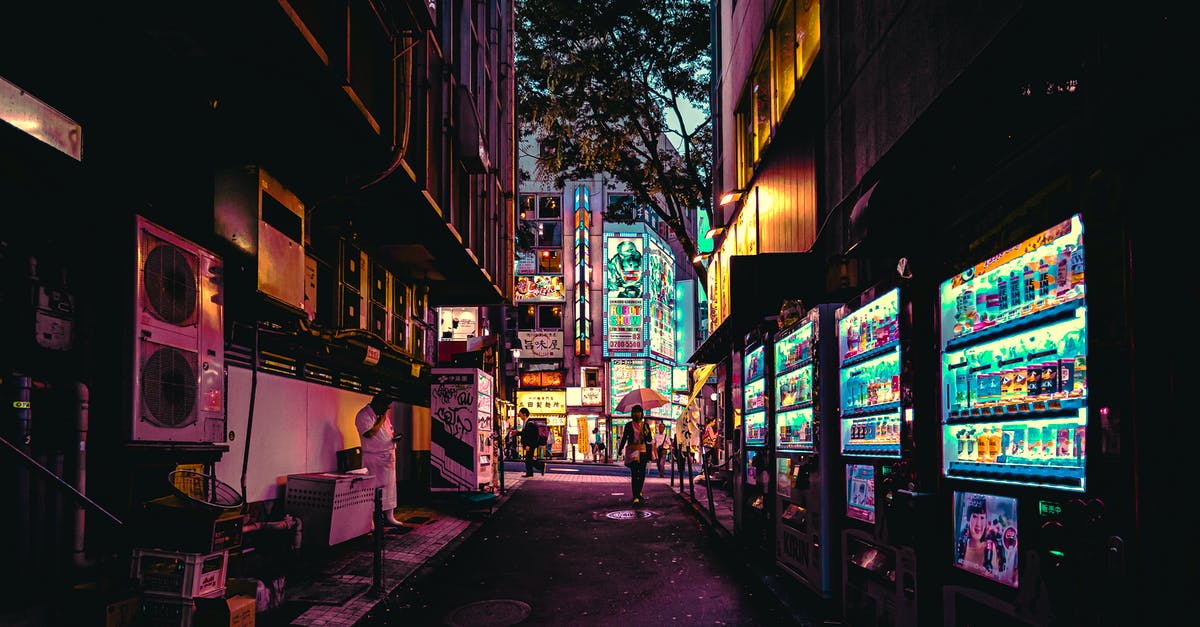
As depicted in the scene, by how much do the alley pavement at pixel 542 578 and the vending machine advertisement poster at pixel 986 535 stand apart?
102 inches

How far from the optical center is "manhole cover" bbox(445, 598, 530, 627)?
23.6ft

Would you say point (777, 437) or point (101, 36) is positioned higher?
point (101, 36)

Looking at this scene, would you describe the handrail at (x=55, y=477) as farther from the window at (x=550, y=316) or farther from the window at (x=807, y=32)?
the window at (x=550, y=316)

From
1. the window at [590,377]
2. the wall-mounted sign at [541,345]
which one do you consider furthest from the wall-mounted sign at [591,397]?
the wall-mounted sign at [541,345]

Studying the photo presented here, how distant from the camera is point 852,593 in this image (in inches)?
253

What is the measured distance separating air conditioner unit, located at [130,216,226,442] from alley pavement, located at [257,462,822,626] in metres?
2.15

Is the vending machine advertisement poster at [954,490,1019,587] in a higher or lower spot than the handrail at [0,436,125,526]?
lower

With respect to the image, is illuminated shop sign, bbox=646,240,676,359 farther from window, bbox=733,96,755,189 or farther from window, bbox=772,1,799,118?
window, bbox=772,1,799,118

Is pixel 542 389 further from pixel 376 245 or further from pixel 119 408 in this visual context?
pixel 119 408

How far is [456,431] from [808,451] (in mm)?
10047

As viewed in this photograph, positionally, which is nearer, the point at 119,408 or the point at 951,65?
the point at 119,408

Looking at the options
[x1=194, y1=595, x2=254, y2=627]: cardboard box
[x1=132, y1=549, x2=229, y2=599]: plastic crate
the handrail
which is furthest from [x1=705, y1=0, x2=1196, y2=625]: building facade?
the handrail

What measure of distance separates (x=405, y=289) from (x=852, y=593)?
13471 mm

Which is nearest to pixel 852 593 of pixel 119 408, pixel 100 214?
pixel 119 408
